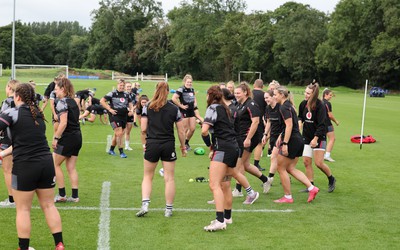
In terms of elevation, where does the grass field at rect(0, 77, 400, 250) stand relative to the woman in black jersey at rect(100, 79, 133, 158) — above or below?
below

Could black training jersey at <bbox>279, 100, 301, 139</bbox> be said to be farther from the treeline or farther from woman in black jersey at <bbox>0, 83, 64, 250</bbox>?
the treeline

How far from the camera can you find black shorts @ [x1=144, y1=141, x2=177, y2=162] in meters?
7.59

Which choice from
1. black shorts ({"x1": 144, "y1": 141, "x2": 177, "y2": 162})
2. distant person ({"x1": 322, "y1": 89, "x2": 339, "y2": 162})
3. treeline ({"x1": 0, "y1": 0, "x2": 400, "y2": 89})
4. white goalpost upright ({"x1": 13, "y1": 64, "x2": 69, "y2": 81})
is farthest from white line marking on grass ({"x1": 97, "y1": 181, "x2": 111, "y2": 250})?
treeline ({"x1": 0, "y1": 0, "x2": 400, "y2": 89})

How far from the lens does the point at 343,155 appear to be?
15.4 m

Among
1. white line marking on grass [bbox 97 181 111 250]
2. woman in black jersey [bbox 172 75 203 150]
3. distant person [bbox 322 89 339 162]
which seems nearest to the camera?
white line marking on grass [bbox 97 181 111 250]

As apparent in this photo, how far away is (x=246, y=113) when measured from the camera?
909cm

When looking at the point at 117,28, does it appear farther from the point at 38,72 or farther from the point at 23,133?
the point at 23,133

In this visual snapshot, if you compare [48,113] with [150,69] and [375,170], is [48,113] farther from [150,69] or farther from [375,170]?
[150,69]

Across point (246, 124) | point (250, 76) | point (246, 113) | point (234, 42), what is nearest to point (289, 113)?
point (246, 113)

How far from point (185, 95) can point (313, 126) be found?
5646mm

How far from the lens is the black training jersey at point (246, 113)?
876cm

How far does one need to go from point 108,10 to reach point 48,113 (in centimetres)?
8731

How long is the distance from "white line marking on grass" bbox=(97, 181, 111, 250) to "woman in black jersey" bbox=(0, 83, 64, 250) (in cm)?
98

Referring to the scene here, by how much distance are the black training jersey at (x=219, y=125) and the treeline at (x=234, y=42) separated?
204ft
